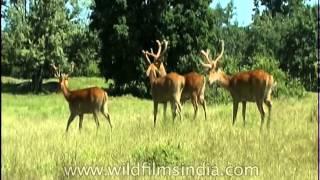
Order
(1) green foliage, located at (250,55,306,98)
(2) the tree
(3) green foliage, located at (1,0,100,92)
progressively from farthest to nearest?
(3) green foliage, located at (1,0,100,92)
(2) the tree
(1) green foliage, located at (250,55,306,98)

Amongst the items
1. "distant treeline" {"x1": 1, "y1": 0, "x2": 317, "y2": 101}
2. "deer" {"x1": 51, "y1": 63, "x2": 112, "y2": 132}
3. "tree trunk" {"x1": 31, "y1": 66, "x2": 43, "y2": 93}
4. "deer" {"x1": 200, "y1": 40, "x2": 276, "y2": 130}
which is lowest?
"tree trunk" {"x1": 31, "y1": 66, "x2": 43, "y2": 93}

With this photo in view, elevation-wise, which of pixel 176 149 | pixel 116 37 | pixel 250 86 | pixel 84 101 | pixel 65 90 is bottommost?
pixel 176 149

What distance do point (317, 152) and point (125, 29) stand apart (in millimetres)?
29888

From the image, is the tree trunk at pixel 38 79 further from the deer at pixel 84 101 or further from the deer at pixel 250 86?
the deer at pixel 250 86

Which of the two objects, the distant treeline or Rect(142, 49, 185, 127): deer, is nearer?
Rect(142, 49, 185, 127): deer

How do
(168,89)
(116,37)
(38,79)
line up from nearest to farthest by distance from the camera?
(168,89) < (116,37) < (38,79)

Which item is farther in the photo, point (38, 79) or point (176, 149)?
point (38, 79)

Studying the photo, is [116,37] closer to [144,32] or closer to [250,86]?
[144,32]

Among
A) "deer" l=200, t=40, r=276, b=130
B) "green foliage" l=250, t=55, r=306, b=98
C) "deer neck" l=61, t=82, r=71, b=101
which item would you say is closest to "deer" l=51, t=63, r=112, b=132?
"deer neck" l=61, t=82, r=71, b=101

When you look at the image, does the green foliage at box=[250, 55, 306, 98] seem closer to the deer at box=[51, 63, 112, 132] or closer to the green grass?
the deer at box=[51, 63, 112, 132]

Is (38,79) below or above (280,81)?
below

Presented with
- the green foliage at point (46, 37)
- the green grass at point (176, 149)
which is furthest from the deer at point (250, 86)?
the green foliage at point (46, 37)

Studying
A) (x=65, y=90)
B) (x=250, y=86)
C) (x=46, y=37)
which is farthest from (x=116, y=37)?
(x=250, y=86)

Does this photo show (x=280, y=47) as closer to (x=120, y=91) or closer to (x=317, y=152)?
A: (x=120, y=91)
